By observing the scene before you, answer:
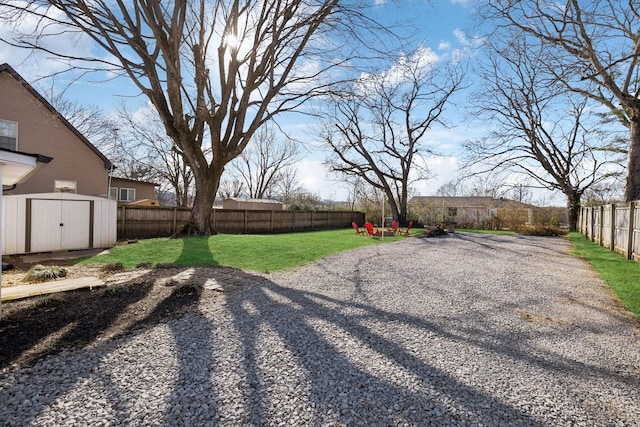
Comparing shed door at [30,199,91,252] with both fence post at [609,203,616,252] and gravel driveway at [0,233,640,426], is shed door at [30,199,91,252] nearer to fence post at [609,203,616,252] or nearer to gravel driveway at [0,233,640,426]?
gravel driveway at [0,233,640,426]

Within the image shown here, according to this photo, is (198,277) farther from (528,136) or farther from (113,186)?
(528,136)

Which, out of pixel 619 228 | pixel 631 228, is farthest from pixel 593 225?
pixel 631 228

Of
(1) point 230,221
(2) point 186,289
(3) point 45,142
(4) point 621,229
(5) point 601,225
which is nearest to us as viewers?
(2) point 186,289

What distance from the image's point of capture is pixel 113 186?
68.9ft

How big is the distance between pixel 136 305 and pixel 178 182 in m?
32.7

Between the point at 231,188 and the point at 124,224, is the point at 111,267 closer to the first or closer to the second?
the point at 124,224

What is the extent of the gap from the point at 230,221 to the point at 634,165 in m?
Answer: 17.6

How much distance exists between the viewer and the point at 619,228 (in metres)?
10.4

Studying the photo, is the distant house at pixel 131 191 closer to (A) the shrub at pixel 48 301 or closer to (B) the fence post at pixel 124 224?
(B) the fence post at pixel 124 224

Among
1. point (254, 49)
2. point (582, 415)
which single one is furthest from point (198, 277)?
point (254, 49)

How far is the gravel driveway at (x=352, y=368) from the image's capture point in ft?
7.18

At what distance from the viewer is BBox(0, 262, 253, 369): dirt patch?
317 centimetres

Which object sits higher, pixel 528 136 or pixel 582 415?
pixel 528 136

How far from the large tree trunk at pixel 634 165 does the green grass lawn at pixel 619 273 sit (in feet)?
8.81
